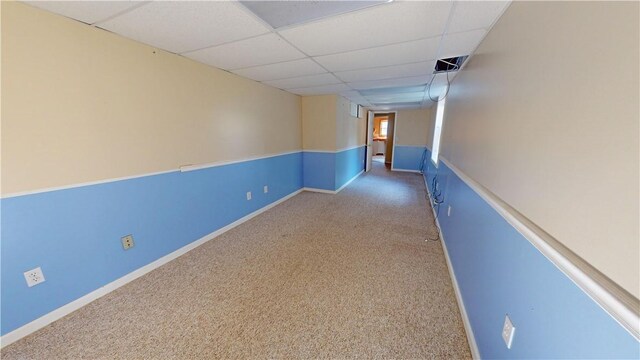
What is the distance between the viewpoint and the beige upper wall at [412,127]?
268 inches

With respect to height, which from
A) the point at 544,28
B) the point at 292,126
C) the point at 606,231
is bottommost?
the point at 606,231

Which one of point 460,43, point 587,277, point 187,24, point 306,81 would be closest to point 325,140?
point 306,81

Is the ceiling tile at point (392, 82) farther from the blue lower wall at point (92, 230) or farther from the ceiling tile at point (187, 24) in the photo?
the blue lower wall at point (92, 230)

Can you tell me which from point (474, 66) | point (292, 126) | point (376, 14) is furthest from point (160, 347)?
point (292, 126)

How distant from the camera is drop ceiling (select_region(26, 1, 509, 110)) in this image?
134 centimetres

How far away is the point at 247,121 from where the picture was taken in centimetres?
315

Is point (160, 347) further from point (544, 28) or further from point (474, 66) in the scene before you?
point (474, 66)

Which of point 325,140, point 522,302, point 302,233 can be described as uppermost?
point 325,140

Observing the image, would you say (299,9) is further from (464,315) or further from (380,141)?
(380,141)

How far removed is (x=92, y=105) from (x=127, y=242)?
3.80 feet

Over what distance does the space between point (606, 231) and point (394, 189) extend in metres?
4.67

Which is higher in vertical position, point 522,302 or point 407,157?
point 522,302

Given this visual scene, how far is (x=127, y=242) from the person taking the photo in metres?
1.95

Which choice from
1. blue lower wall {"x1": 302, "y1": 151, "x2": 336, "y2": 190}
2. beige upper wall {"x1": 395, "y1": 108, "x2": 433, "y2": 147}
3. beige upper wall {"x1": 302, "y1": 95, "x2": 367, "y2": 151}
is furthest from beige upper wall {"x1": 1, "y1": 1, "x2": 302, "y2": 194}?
beige upper wall {"x1": 395, "y1": 108, "x2": 433, "y2": 147}
